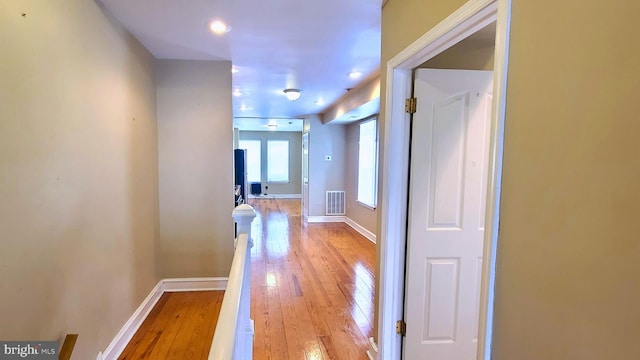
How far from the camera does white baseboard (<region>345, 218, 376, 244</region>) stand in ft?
18.6

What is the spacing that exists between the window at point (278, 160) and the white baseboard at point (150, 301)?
28.1 feet

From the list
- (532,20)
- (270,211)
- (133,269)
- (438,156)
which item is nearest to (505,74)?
(532,20)

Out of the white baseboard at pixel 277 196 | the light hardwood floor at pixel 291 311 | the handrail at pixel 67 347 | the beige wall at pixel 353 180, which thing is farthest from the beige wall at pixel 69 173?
the white baseboard at pixel 277 196

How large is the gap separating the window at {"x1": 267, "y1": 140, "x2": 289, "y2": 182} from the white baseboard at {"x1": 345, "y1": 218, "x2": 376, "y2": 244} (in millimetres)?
5308

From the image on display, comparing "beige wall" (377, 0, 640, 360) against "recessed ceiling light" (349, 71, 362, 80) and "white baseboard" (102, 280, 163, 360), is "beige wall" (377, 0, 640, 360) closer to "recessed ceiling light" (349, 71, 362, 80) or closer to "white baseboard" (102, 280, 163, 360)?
"white baseboard" (102, 280, 163, 360)

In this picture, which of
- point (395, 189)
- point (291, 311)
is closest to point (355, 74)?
point (395, 189)

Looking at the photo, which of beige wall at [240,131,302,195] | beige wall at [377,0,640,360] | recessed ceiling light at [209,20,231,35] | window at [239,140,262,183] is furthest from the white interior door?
window at [239,140,262,183]

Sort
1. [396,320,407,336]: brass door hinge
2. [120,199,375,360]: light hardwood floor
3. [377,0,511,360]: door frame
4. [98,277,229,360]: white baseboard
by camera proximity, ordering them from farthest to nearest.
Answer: [120,199,375,360]: light hardwood floor
[98,277,229,360]: white baseboard
[396,320,407,336]: brass door hinge
[377,0,511,360]: door frame

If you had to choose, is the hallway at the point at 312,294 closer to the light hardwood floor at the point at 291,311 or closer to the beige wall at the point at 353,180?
the light hardwood floor at the point at 291,311

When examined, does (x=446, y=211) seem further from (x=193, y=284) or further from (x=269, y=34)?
(x=193, y=284)

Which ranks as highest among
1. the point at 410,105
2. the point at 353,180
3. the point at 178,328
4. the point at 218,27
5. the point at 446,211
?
the point at 218,27

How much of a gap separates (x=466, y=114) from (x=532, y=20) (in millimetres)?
1070

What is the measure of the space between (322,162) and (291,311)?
4425 millimetres

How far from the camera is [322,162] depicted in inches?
281
